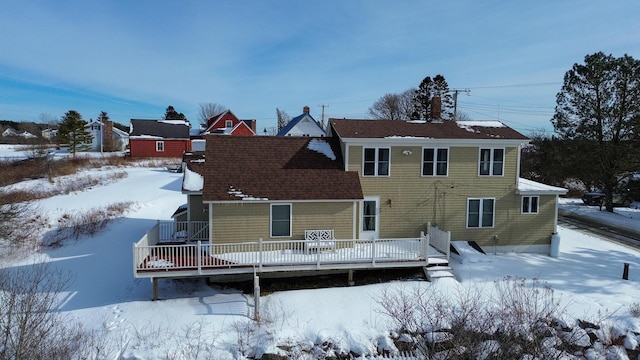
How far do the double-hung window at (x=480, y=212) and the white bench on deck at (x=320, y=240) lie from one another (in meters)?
6.41

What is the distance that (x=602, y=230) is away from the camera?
77.0 feet

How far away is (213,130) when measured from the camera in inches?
2039

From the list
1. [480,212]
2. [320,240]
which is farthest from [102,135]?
[480,212]

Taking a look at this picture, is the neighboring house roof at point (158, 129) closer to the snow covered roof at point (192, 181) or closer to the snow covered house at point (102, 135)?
the snow covered house at point (102, 135)

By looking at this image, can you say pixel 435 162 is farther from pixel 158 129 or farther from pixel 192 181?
pixel 158 129

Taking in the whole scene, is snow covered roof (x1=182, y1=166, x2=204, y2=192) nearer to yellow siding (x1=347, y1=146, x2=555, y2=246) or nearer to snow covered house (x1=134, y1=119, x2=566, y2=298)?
snow covered house (x1=134, y1=119, x2=566, y2=298)

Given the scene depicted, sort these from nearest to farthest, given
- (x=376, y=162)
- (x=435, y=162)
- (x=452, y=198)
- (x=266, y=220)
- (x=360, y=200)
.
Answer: (x=266, y=220), (x=360, y=200), (x=376, y=162), (x=435, y=162), (x=452, y=198)

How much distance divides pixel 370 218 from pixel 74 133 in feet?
140

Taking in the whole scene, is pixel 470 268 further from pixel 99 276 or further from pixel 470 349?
pixel 99 276

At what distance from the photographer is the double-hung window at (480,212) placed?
1683 centimetres

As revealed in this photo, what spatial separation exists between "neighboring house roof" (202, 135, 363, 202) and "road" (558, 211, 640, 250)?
16006 mm

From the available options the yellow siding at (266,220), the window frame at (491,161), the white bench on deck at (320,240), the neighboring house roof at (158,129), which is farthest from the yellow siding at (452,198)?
the neighboring house roof at (158,129)

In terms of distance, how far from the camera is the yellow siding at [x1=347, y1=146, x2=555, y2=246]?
16266 mm

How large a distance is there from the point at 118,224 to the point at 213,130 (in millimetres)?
32760
